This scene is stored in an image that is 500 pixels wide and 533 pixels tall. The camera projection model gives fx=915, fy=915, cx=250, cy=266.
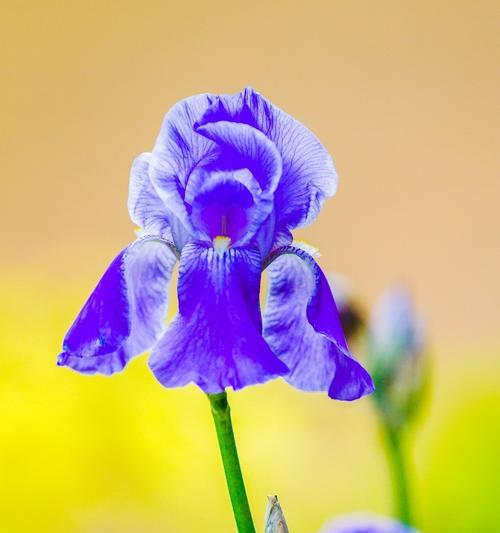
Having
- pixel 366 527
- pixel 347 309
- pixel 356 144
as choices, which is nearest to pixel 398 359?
pixel 347 309

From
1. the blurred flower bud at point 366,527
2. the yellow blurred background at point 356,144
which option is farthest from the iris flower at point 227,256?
the yellow blurred background at point 356,144

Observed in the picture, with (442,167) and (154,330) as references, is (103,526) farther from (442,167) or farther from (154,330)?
(442,167)

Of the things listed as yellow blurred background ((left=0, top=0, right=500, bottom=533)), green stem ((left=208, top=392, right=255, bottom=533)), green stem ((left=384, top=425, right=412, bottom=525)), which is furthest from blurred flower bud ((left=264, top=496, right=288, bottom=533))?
yellow blurred background ((left=0, top=0, right=500, bottom=533))

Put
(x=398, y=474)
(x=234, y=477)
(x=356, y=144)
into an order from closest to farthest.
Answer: (x=234, y=477)
(x=398, y=474)
(x=356, y=144)

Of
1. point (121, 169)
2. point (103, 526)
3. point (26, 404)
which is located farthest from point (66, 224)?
point (103, 526)

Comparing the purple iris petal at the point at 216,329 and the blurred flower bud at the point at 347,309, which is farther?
the blurred flower bud at the point at 347,309

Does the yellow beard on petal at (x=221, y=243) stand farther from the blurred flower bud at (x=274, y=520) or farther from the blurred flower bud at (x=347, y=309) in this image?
the blurred flower bud at (x=347, y=309)

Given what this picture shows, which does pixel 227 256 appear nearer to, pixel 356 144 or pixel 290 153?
pixel 290 153

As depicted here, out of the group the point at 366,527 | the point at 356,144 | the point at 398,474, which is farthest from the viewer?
the point at 356,144
